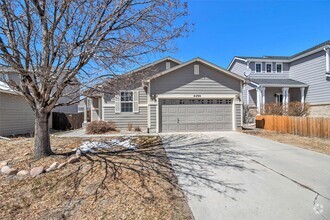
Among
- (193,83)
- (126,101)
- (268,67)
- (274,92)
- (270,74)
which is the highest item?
(268,67)

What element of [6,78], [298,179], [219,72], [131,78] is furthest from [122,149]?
[219,72]

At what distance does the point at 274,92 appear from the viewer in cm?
2208

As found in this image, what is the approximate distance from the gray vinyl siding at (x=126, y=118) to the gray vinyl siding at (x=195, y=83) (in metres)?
2.38

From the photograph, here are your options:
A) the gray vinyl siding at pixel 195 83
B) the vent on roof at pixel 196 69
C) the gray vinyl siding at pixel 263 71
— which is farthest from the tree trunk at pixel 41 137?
the gray vinyl siding at pixel 263 71

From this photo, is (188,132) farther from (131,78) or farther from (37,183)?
(37,183)

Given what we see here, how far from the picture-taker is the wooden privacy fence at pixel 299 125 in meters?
10.6

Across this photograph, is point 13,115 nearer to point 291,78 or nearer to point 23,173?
point 23,173

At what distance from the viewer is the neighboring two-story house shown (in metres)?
18.9

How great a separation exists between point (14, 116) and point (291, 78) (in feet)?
80.4

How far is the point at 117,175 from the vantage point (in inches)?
209

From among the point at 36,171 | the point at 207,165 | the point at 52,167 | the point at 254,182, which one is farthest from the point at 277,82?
the point at 36,171

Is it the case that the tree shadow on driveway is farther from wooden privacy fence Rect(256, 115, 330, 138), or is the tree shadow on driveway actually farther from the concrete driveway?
wooden privacy fence Rect(256, 115, 330, 138)

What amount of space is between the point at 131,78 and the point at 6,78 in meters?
3.61

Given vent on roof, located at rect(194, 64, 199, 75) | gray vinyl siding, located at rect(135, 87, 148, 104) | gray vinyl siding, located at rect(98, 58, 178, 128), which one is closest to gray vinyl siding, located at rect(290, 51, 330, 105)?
vent on roof, located at rect(194, 64, 199, 75)
